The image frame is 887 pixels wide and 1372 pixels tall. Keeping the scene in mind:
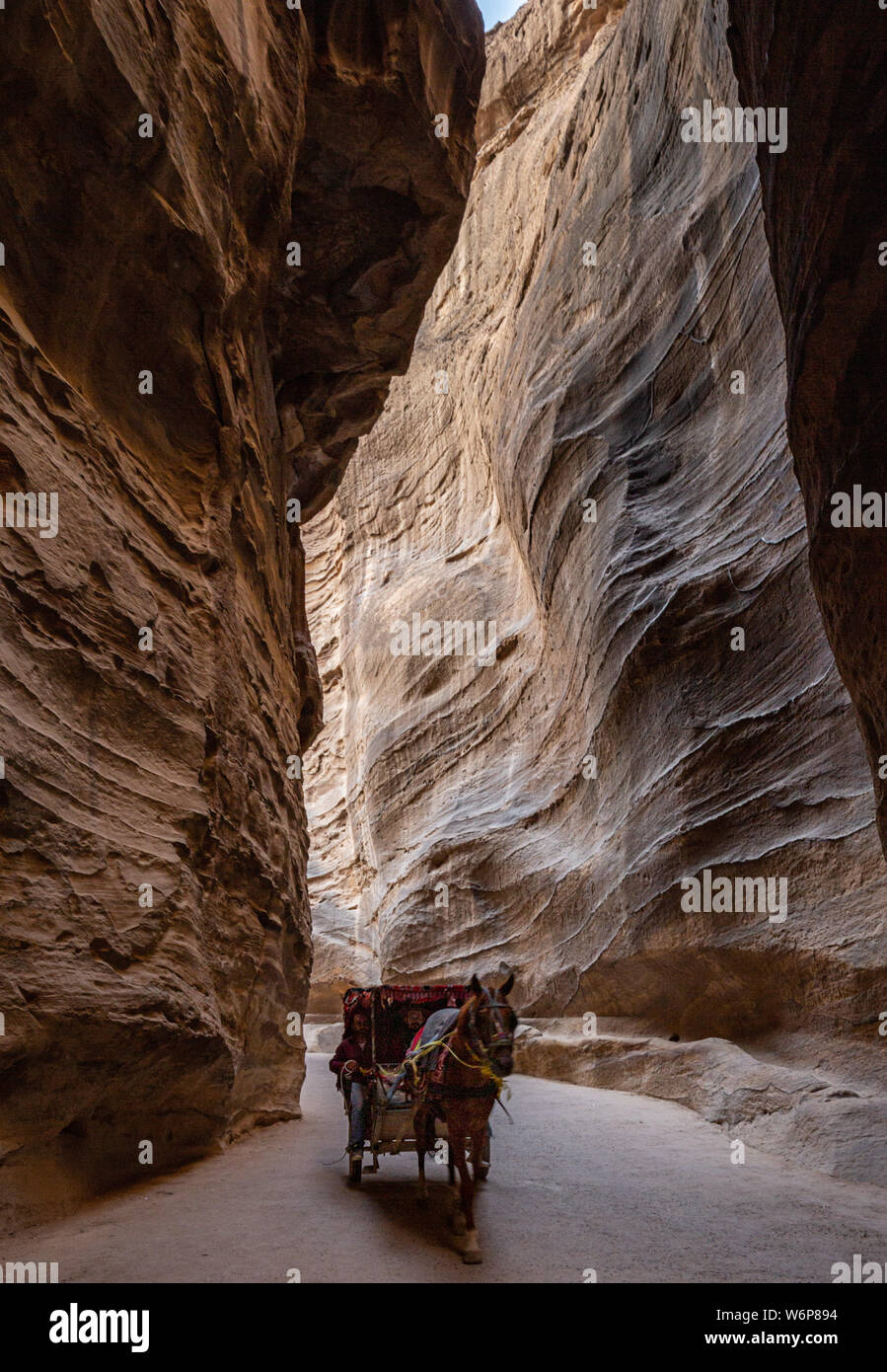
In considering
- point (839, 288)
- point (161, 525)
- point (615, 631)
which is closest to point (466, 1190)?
point (161, 525)

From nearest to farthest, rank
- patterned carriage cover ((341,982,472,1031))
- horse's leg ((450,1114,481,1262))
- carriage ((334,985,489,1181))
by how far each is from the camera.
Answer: horse's leg ((450,1114,481,1262)) < carriage ((334,985,489,1181)) < patterned carriage cover ((341,982,472,1031))

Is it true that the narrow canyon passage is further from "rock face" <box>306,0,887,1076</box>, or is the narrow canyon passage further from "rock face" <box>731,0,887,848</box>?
"rock face" <box>306,0,887,1076</box>

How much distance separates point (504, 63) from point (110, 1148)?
104 ft

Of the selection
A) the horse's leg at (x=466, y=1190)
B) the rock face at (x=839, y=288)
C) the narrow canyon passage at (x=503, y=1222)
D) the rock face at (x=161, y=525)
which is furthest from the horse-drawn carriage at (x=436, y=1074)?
the rock face at (x=839, y=288)

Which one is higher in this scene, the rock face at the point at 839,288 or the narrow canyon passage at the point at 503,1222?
the rock face at the point at 839,288

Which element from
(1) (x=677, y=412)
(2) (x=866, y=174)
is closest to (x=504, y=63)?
(1) (x=677, y=412)

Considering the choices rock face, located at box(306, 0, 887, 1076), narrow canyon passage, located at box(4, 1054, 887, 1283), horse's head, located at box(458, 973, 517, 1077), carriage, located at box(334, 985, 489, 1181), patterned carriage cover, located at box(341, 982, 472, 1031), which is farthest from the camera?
rock face, located at box(306, 0, 887, 1076)

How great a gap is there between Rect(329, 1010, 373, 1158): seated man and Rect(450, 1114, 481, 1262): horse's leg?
149 centimetres

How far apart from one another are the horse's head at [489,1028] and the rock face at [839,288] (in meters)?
3.18

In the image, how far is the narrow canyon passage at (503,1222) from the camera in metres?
4.47

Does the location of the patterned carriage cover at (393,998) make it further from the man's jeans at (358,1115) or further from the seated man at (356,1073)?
the man's jeans at (358,1115)

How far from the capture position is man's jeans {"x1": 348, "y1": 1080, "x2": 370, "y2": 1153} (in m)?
6.53

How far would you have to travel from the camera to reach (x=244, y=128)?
27.4 ft

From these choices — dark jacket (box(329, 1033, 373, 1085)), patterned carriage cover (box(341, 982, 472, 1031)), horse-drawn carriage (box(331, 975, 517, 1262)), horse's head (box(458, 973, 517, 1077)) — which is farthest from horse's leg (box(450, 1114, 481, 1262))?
patterned carriage cover (box(341, 982, 472, 1031))
